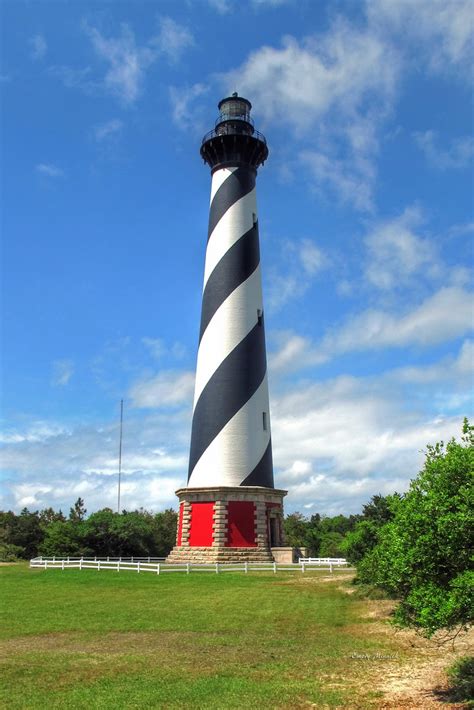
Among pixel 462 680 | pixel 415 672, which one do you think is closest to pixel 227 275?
pixel 415 672

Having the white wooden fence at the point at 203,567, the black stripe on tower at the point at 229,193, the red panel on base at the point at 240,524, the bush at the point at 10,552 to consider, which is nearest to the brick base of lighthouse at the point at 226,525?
the red panel on base at the point at 240,524

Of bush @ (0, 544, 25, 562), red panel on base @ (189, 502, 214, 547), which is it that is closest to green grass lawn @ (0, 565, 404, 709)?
red panel on base @ (189, 502, 214, 547)

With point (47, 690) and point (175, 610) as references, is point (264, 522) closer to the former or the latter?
point (175, 610)

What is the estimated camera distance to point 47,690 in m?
9.55

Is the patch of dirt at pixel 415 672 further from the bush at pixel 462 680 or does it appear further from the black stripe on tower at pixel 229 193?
the black stripe on tower at pixel 229 193

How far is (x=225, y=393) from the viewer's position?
3241 centimetres

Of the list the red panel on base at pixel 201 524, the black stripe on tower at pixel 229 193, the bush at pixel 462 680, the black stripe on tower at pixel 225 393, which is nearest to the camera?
the bush at pixel 462 680

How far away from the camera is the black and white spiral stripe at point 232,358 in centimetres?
3191

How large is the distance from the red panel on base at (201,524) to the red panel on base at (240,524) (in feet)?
3.26

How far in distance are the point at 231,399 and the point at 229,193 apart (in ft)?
43.7

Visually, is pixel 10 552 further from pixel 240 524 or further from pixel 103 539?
pixel 240 524

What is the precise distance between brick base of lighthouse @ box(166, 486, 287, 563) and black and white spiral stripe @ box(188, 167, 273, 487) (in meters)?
0.78

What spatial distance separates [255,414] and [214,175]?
16192 millimetres

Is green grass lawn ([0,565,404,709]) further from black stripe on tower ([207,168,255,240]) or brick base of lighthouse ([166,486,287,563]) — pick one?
black stripe on tower ([207,168,255,240])
